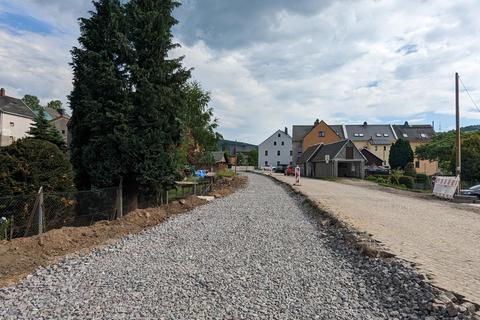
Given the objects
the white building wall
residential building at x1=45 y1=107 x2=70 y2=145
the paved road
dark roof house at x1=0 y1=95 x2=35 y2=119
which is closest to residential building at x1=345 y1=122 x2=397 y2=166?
residential building at x1=45 y1=107 x2=70 y2=145

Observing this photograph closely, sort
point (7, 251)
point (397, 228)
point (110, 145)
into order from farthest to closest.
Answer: point (110, 145)
point (397, 228)
point (7, 251)

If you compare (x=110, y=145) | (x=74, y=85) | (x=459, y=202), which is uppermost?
(x=74, y=85)

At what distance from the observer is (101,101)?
43.0ft

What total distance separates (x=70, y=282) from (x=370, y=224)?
27.2ft

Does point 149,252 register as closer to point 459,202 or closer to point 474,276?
point 474,276

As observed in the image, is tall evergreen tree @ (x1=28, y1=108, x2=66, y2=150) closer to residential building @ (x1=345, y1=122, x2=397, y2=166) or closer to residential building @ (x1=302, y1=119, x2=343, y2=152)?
residential building @ (x1=302, y1=119, x2=343, y2=152)

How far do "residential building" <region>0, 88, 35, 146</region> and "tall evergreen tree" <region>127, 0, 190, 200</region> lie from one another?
124 feet

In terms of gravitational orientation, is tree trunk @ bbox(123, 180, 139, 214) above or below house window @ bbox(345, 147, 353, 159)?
below

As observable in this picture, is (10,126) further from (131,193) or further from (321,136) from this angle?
(321,136)

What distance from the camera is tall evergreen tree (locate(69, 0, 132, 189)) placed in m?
12.8

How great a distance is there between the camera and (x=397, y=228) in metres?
10.1

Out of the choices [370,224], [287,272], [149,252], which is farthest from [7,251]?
[370,224]

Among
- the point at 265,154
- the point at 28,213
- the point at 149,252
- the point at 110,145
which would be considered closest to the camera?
the point at 149,252

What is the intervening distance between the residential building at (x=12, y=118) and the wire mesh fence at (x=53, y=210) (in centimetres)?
4007
